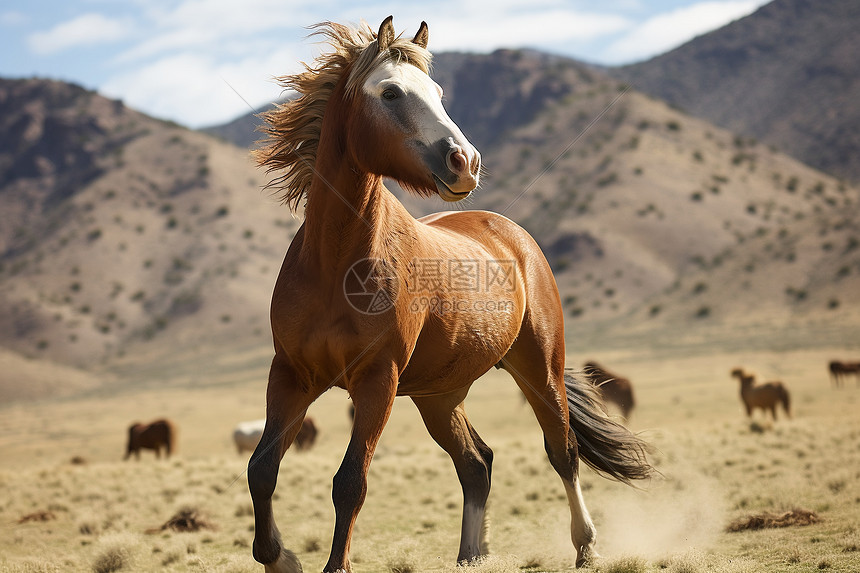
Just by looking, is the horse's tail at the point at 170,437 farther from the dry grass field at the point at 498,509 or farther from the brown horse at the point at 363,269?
the brown horse at the point at 363,269

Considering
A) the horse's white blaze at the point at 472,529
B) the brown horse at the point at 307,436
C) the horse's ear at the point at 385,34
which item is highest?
the horse's ear at the point at 385,34

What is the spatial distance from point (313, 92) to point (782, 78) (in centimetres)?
13173

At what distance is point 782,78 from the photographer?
120125mm

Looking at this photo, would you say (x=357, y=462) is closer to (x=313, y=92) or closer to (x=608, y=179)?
(x=313, y=92)

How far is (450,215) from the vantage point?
682cm

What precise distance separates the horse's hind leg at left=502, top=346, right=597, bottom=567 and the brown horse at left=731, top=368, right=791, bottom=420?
13654mm

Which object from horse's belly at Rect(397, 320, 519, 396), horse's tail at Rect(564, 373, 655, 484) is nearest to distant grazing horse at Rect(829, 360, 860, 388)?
horse's tail at Rect(564, 373, 655, 484)

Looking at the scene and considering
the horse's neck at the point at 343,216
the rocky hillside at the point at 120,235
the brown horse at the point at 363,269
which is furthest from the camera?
the rocky hillside at the point at 120,235

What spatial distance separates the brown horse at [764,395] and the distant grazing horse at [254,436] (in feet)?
35.1

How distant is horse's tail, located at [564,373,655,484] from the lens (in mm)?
6852

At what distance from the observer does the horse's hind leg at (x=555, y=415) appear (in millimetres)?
6238

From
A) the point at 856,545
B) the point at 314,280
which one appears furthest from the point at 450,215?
the point at 856,545

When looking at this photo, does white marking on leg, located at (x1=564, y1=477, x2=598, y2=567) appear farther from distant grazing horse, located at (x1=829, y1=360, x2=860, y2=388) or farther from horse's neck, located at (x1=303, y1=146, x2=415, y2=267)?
distant grazing horse, located at (x1=829, y1=360, x2=860, y2=388)

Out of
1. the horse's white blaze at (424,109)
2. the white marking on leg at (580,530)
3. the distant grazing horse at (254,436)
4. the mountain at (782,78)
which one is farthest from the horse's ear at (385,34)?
the mountain at (782,78)
